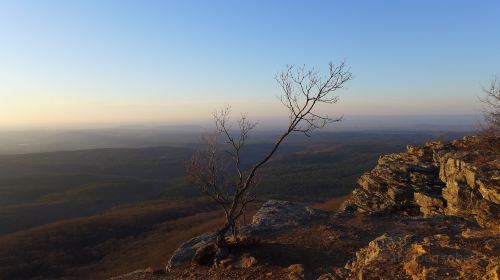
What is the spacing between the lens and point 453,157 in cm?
2234

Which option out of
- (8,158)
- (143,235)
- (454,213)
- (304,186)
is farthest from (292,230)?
(8,158)

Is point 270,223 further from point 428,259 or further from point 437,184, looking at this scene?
point 428,259

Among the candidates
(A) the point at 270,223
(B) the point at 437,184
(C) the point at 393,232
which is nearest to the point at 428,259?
(C) the point at 393,232

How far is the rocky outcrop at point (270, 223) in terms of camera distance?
704 inches

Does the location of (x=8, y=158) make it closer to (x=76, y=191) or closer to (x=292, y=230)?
(x=76, y=191)

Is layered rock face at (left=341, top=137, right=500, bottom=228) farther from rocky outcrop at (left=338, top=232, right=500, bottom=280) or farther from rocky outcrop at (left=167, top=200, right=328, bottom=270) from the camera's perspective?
rocky outcrop at (left=167, top=200, right=328, bottom=270)

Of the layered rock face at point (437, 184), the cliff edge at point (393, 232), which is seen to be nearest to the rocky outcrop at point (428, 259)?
the cliff edge at point (393, 232)

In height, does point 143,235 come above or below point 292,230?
below

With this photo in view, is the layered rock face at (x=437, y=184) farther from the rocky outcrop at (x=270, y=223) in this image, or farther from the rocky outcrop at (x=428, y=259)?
the rocky outcrop at (x=270, y=223)

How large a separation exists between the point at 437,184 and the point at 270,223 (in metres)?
10.2

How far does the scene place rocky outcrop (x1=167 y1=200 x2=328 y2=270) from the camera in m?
17.9

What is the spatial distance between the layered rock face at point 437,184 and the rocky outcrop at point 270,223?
3764 mm

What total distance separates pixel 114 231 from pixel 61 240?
657 centimetres

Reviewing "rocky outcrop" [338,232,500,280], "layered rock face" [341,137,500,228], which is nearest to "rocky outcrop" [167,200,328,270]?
"layered rock face" [341,137,500,228]
